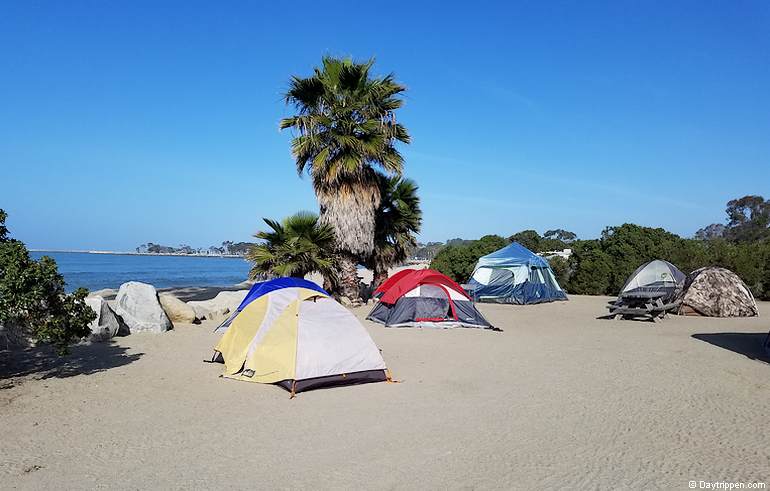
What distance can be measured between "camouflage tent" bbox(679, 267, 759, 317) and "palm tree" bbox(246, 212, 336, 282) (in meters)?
11.9

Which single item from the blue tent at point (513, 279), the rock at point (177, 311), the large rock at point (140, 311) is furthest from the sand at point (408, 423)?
the blue tent at point (513, 279)

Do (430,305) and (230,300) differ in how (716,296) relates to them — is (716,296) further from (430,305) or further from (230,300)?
(230,300)

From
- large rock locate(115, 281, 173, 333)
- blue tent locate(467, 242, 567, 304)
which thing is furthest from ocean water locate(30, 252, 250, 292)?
blue tent locate(467, 242, 567, 304)

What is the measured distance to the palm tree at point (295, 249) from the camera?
1686 centimetres

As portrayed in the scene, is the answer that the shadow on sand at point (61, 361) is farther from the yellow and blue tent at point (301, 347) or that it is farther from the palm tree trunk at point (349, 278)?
the palm tree trunk at point (349, 278)

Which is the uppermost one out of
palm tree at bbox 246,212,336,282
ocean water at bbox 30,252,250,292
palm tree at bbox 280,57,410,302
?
palm tree at bbox 280,57,410,302

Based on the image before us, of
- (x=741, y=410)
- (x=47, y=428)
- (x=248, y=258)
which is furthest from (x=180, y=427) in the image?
(x=248, y=258)

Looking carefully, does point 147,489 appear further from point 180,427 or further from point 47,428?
point 47,428

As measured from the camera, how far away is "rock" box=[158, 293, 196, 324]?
1418 cm

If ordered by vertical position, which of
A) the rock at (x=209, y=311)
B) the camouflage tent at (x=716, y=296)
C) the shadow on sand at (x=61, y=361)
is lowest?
the shadow on sand at (x=61, y=361)

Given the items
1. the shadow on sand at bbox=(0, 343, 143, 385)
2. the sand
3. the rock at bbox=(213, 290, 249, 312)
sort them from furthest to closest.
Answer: the rock at bbox=(213, 290, 249, 312)
the shadow on sand at bbox=(0, 343, 143, 385)
the sand

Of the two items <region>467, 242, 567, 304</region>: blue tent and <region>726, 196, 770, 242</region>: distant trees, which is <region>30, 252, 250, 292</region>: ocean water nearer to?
<region>467, 242, 567, 304</region>: blue tent

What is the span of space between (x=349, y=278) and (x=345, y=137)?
16.1ft

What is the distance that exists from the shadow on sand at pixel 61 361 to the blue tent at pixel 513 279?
13.9m
